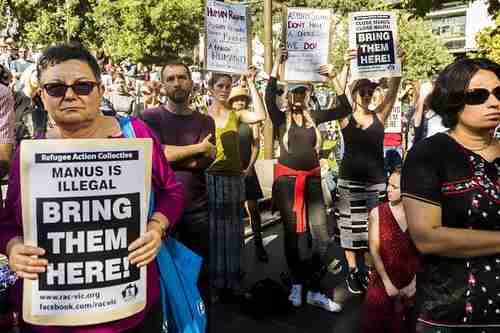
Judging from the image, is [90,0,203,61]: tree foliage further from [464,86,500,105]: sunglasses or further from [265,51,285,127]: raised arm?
[464,86,500,105]: sunglasses

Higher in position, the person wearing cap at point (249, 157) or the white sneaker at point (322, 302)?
the person wearing cap at point (249, 157)

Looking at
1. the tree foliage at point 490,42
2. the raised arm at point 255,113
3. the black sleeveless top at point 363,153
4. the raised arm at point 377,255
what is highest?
the tree foliage at point 490,42

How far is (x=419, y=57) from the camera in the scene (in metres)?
26.2

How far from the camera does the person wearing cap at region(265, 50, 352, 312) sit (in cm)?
460

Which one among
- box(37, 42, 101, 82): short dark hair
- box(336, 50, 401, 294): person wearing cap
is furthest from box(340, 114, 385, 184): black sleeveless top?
box(37, 42, 101, 82): short dark hair

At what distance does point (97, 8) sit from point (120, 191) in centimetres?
2859

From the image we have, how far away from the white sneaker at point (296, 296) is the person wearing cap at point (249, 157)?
46.6 inches

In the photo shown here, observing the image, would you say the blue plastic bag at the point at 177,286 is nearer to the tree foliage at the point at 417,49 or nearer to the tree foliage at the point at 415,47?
the tree foliage at the point at 415,47

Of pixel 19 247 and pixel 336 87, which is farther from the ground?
pixel 336 87

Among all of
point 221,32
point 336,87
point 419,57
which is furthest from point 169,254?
point 419,57

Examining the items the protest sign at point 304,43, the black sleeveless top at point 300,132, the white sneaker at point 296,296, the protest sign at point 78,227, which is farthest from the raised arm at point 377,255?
the protest sign at point 304,43

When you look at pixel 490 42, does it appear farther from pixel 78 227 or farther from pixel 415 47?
pixel 415 47

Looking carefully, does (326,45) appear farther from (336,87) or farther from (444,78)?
(444,78)

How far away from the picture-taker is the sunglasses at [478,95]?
6.50ft
